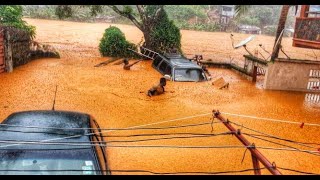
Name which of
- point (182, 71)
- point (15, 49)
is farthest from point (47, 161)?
point (15, 49)

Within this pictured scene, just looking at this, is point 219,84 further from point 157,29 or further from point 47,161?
point 47,161

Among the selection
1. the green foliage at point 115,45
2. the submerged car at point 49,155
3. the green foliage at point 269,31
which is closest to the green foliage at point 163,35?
the green foliage at point 115,45

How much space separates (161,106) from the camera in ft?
38.7

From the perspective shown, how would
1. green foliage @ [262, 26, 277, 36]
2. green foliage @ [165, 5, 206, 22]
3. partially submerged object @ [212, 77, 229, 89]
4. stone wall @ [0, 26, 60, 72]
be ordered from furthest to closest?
1. green foliage @ [262, 26, 277, 36]
2. green foliage @ [165, 5, 206, 22]
3. partially submerged object @ [212, 77, 229, 89]
4. stone wall @ [0, 26, 60, 72]

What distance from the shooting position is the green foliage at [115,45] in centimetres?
2255

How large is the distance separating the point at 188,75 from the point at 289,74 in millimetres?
4708

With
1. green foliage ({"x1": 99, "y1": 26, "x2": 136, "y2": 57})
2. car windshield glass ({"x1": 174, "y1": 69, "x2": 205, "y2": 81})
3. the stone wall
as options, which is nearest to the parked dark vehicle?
car windshield glass ({"x1": 174, "y1": 69, "x2": 205, "y2": 81})

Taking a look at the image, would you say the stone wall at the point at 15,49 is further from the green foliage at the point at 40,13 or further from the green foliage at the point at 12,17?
the green foliage at the point at 40,13

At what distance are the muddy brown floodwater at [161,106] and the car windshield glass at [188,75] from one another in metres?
0.32

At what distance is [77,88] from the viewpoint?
1355cm

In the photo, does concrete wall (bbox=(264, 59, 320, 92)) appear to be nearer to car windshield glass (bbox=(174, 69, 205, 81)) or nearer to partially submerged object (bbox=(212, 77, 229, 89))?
partially submerged object (bbox=(212, 77, 229, 89))

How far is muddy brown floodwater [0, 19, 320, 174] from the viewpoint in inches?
290

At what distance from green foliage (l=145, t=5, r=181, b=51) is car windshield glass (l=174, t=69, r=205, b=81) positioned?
7879mm

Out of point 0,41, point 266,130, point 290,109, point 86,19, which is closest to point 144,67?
point 0,41
